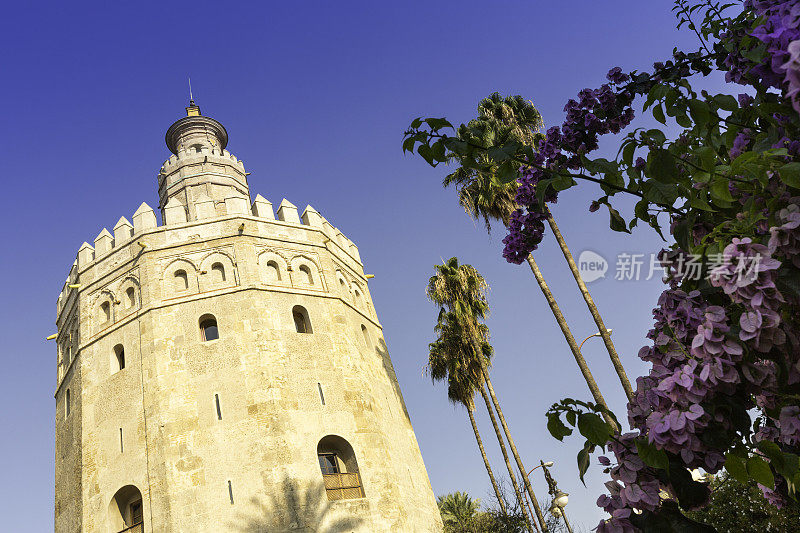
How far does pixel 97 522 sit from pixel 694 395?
59.0ft

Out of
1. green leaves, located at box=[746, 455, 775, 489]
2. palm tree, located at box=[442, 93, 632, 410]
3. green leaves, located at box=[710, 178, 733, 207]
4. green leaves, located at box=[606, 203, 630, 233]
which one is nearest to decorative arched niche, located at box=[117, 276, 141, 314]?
palm tree, located at box=[442, 93, 632, 410]

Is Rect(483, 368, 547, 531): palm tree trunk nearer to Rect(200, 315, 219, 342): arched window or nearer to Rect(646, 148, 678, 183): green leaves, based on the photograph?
Rect(200, 315, 219, 342): arched window

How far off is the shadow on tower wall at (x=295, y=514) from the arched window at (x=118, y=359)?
6339mm

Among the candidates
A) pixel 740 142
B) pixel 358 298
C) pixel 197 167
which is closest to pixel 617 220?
pixel 740 142

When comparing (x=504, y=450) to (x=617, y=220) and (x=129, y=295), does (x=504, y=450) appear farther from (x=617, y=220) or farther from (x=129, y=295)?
(x=617, y=220)

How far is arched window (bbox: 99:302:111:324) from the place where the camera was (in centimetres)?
1997

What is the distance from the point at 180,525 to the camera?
1540cm

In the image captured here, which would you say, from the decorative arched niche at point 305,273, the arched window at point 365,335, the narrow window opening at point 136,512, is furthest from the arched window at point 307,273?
the narrow window opening at point 136,512

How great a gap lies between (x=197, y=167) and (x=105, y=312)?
7.98 metres

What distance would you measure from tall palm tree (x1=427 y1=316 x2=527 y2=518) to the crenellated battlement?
524 cm

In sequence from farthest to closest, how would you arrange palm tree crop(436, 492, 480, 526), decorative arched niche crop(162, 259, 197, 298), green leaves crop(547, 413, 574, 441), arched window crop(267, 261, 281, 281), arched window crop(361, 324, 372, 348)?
palm tree crop(436, 492, 480, 526) → arched window crop(361, 324, 372, 348) → arched window crop(267, 261, 281, 281) → decorative arched niche crop(162, 259, 197, 298) → green leaves crop(547, 413, 574, 441)

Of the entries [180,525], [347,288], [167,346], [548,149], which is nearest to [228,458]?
[180,525]

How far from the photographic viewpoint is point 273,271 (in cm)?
2023

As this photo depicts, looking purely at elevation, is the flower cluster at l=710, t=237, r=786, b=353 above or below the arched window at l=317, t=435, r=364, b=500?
below
